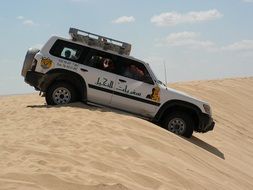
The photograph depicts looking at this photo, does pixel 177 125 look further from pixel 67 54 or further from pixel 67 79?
pixel 67 54

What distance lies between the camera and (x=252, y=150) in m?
14.8

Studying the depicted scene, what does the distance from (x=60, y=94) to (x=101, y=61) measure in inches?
50.3

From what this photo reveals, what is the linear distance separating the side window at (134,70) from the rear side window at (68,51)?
940 mm

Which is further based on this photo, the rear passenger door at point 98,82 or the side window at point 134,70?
the side window at point 134,70

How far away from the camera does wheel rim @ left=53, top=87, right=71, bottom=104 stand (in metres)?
12.3

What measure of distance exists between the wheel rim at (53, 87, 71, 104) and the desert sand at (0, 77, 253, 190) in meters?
0.44

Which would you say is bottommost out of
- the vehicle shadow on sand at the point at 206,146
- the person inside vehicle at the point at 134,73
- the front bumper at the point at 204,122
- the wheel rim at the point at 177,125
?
the vehicle shadow on sand at the point at 206,146

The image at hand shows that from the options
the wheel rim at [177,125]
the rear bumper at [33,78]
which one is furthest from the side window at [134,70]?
the rear bumper at [33,78]

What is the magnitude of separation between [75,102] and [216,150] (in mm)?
3736

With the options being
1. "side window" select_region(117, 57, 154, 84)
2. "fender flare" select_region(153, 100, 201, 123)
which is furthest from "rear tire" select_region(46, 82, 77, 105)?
"fender flare" select_region(153, 100, 201, 123)

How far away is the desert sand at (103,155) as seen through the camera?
6.41 m

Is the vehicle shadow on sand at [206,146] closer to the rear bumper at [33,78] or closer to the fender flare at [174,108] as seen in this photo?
the fender flare at [174,108]

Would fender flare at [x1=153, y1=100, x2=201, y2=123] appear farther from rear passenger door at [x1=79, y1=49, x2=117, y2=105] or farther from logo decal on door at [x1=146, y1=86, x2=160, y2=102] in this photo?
rear passenger door at [x1=79, y1=49, x2=117, y2=105]

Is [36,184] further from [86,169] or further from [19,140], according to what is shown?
[19,140]
